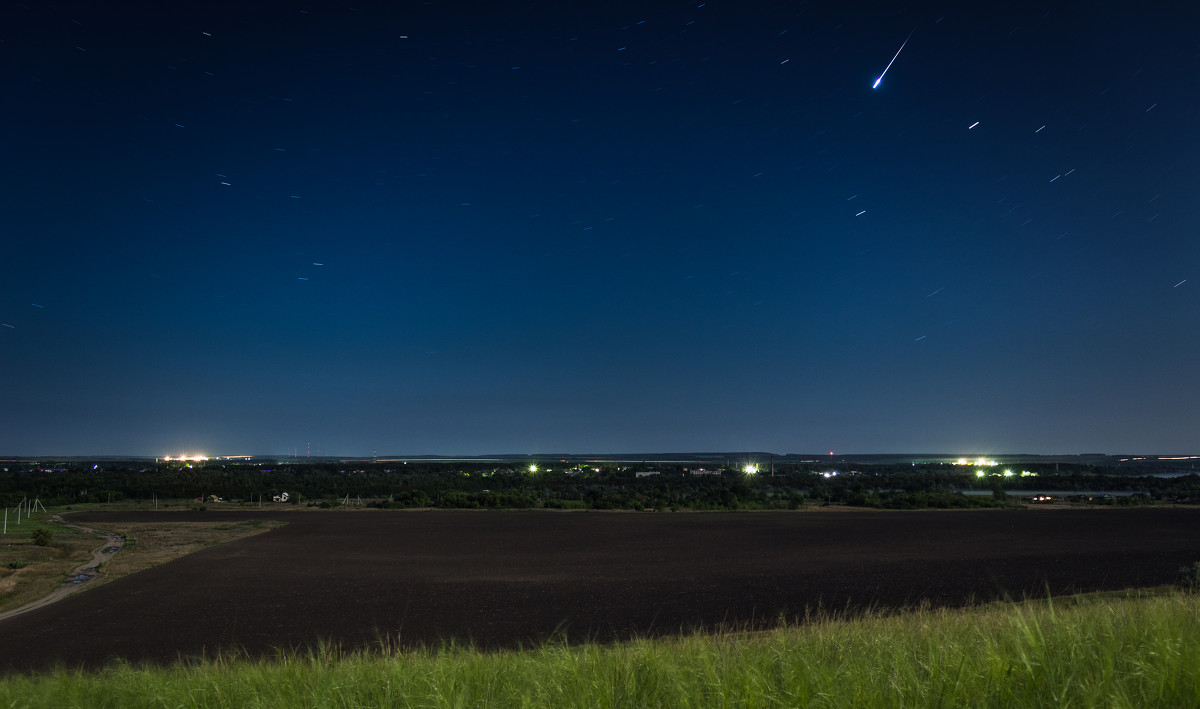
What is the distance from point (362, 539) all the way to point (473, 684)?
3192 cm

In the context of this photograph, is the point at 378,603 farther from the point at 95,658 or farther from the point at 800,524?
the point at 800,524

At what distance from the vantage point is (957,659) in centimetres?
298

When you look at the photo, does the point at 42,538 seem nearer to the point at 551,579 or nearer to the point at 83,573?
the point at 83,573

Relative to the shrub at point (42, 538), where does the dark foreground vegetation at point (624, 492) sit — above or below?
below

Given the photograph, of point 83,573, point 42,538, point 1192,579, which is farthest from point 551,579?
point 42,538

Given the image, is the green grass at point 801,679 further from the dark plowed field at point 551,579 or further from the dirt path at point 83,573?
the dirt path at point 83,573

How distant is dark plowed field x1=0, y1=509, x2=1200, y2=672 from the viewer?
14.9m

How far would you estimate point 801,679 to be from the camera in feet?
9.25

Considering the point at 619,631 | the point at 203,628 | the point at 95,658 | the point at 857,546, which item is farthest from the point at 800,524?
the point at 95,658

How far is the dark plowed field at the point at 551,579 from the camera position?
14.9m

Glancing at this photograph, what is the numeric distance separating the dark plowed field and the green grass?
15.1ft

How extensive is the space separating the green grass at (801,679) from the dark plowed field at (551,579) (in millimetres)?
4589

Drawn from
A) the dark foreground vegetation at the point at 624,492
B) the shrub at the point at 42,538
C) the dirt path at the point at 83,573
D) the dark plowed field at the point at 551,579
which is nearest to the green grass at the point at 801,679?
the dark plowed field at the point at 551,579

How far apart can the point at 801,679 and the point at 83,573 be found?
2835 centimetres
